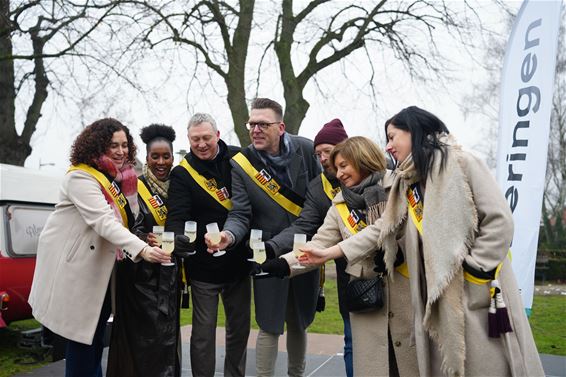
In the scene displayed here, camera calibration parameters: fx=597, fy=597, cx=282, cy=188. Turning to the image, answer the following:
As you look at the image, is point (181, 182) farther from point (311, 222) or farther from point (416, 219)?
point (416, 219)

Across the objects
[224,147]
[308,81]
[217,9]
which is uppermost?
[217,9]

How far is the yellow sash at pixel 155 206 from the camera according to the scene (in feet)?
14.3

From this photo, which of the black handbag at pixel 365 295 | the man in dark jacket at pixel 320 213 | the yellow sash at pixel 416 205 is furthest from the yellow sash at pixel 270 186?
the yellow sash at pixel 416 205

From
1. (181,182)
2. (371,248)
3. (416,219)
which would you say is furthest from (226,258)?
(416,219)

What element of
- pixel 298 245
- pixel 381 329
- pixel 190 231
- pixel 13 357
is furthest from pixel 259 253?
pixel 13 357

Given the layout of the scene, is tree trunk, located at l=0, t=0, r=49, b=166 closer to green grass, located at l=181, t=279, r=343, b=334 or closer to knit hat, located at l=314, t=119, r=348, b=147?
green grass, located at l=181, t=279, r=343, b=334

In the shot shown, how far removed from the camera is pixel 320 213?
13.4 feet

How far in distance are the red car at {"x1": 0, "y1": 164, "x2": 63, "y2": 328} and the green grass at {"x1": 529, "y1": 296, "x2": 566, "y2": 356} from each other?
5.77 metres

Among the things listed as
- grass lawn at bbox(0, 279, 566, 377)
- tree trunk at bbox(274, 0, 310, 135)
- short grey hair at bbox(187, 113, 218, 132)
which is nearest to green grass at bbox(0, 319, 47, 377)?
grass lawn at bbox(0, 279, 566, 377)

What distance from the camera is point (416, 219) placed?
10.3ft

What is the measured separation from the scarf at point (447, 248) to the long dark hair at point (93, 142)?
214cm

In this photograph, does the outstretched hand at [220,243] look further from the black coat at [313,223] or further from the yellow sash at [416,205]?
the yellow sash at [416,205]

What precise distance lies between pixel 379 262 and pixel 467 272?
626 millimetres

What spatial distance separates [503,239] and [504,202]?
187mm
